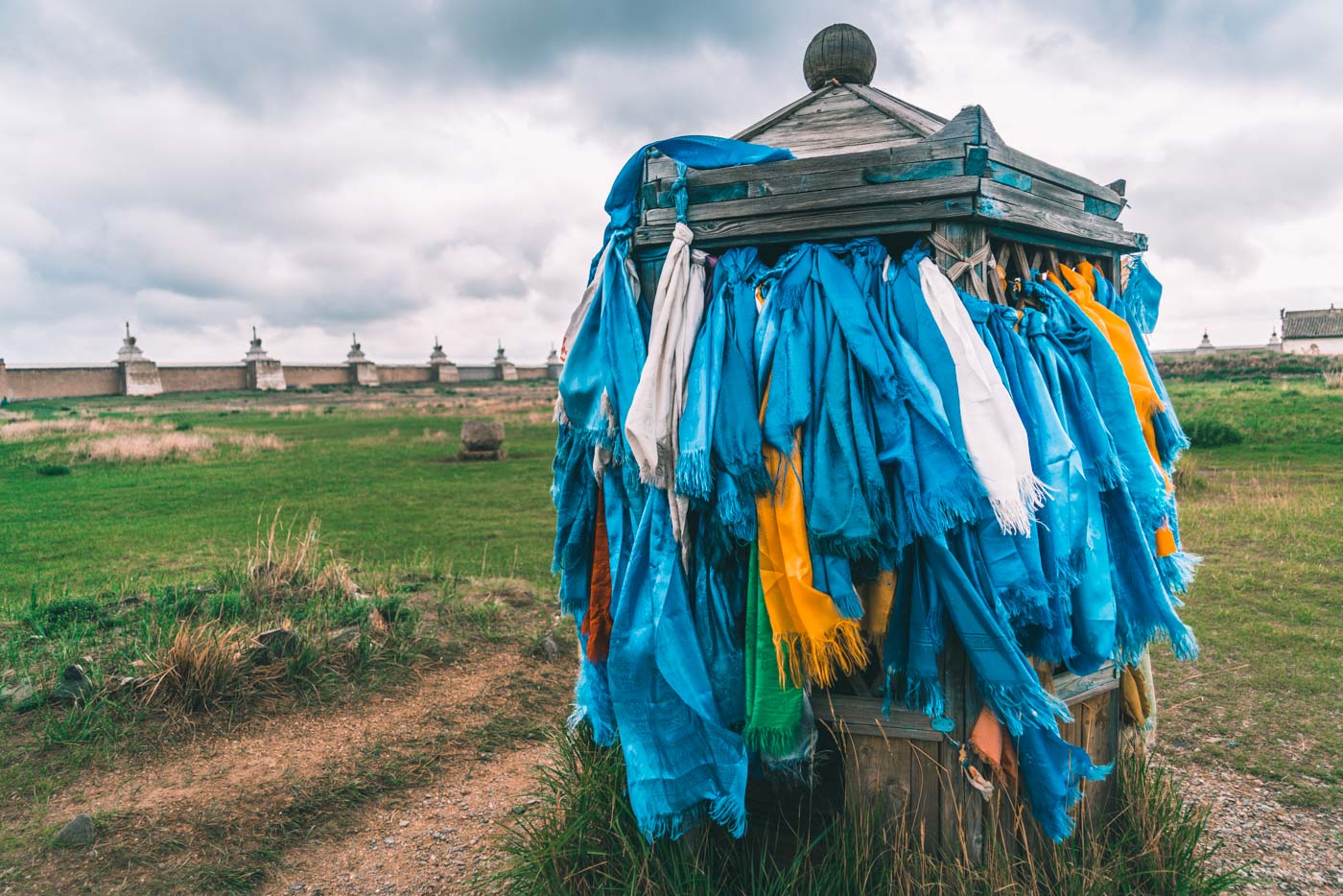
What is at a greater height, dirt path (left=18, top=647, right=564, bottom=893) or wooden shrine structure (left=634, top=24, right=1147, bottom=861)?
wooden shrine structure (left=634, top=24, right=1147, bottom=861)

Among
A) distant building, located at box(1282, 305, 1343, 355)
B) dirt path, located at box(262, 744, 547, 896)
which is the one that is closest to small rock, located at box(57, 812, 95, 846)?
dirt path, located at box(262, 744, 547, 896)

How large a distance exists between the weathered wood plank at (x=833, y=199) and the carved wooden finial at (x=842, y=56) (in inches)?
65.0

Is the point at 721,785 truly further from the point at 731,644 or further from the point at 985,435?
the point at 985,435

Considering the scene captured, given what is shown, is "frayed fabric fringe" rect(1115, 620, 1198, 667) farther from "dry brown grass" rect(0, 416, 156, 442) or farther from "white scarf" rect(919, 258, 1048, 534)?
"dry brown grass" rect(0, 416, 156, 442)

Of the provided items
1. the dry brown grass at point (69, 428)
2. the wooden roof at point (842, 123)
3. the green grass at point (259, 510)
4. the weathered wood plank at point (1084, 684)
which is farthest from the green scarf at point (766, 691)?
the dry brown grass at point (69, 428)

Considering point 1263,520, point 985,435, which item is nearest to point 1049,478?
point 985,435

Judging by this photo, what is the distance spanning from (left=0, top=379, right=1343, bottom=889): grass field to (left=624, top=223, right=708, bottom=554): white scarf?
3000 mm

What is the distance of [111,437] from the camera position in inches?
851

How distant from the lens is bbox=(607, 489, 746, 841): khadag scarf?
2807mm

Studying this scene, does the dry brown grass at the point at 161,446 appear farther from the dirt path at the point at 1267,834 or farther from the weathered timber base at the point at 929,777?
the dirt path at the point at 1267,834

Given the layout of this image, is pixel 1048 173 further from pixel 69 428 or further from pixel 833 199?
pixel 69 428

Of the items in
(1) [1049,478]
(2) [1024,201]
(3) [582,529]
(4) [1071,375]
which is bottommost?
(3) [582,529]

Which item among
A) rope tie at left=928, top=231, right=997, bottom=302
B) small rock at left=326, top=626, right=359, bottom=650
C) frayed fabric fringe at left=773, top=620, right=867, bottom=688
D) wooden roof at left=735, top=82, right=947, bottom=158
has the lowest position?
small rock at left=326, top=626, right=359, bottom=650

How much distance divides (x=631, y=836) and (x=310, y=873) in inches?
70.0
